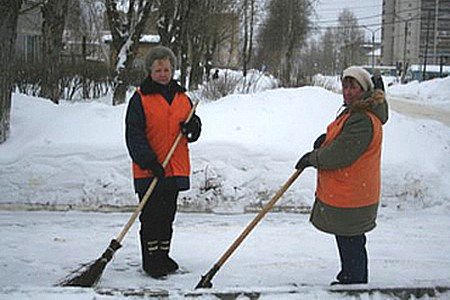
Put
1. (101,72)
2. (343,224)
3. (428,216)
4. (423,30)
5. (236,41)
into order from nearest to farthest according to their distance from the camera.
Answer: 1. (343,224)
2. (428,216)
3. (101,72)
4. (236,41)
5. (423,30)

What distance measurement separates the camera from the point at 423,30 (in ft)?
290

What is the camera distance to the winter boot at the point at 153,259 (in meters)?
4.70

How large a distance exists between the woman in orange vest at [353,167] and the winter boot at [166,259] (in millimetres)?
1276

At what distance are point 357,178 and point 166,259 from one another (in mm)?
1667

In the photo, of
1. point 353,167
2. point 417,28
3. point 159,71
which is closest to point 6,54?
point 159,71

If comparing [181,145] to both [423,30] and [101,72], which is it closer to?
[101,72]

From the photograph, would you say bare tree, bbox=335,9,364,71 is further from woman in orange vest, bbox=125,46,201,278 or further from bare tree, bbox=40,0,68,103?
woman in orange vest, bbox=125,46,201,278

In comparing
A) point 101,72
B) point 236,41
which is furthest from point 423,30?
point 101,72

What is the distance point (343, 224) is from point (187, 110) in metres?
1.47

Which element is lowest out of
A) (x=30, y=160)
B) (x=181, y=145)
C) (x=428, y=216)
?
(x=428, y=216)

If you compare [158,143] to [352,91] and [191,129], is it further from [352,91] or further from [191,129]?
[352,91]

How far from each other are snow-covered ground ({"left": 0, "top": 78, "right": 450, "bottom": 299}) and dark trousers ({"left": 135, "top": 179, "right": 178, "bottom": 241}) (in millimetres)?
343

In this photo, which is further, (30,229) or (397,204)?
(397,204)

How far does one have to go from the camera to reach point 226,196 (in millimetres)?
7043
